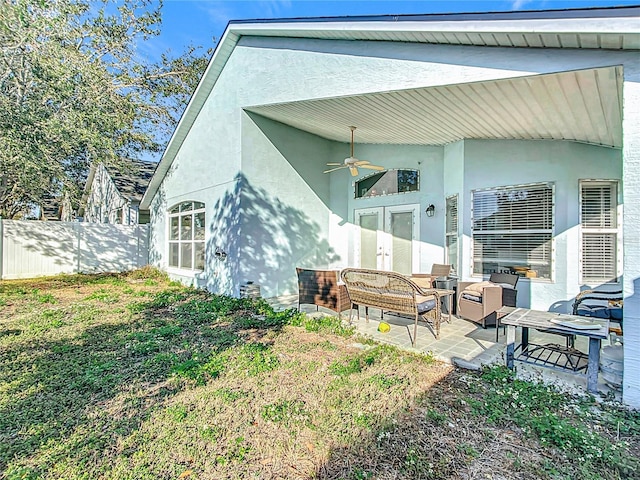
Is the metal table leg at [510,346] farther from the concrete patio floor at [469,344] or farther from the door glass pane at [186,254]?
the door glass pane at [186,254]

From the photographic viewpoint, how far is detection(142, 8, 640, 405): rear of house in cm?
358

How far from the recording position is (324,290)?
6.21 meters

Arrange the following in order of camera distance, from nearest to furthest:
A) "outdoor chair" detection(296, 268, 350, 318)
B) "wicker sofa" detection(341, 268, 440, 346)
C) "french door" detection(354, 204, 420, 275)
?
"wicker sofa" detection(341, 268, 440, 346)
"outdoor chair" detection(296, 268, 350, 318)
"french door" detection(354, 204, 420, 275)

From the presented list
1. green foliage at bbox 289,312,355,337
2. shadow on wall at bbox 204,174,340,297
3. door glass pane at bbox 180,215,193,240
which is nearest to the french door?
shadow on wall at bbox 204,174,340,297

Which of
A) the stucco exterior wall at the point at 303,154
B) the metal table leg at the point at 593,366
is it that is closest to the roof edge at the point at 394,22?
the stucco exterior wall at the point at 303,154

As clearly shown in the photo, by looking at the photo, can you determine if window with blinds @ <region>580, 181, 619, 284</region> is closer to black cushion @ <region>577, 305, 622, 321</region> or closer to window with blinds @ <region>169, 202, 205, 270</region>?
black cushion @ <region>577, 305, 622, 321</region>

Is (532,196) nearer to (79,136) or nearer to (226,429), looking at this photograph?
(226,429)

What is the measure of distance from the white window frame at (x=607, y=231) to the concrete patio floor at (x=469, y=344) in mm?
1292

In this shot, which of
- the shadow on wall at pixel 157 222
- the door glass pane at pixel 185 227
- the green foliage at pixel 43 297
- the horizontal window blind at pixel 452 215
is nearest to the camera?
the horizontal window blind at pixel 452 215

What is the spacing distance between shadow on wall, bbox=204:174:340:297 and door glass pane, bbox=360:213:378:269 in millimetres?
1444

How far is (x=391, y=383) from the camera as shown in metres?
3.59

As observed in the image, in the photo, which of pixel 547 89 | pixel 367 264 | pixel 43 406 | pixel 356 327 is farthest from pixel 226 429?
pixel 367 264

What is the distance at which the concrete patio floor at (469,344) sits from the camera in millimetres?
3616

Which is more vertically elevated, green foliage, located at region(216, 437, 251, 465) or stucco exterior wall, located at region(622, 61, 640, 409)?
stucco exterior wall, located at region(622, 61, 640, 409)
